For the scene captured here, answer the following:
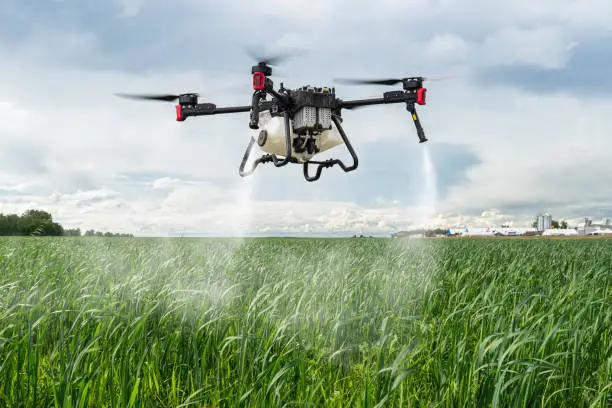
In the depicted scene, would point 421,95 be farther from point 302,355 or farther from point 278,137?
point 302,355

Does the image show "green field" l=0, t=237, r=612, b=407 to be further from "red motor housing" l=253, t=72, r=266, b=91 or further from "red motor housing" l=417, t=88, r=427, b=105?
"red motor housing" l=417, t=88, r=427, b=105

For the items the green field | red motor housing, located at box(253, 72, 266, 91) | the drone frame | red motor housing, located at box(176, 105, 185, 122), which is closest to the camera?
the green field

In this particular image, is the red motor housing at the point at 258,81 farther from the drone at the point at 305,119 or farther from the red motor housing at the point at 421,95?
the red motor housing at the point at 421,95

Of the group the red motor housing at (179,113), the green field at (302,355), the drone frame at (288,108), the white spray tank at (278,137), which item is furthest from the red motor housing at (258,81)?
the green field at (302,355)

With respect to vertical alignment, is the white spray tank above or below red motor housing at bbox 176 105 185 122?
below

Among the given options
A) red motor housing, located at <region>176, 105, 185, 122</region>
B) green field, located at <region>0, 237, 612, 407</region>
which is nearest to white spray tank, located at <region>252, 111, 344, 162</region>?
red motor housing, located at <region>176, 105, 185, 122</region>

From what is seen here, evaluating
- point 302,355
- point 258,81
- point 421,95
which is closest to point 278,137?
point 258,81

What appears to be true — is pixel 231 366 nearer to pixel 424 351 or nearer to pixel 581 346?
pixel 424 351
